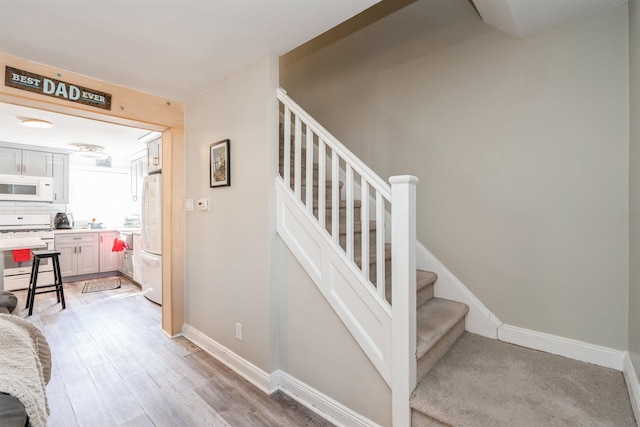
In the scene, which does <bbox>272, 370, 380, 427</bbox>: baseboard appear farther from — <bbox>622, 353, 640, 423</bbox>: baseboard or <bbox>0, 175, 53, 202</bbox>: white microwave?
<bbox>0, 175, 53, 202</bbox>: white microwave

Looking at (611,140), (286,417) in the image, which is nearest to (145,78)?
(286,417)

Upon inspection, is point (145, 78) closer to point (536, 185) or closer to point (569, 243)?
point (536, 185)

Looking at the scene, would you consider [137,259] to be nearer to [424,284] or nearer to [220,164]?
[220,164]

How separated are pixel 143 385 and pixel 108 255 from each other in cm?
440

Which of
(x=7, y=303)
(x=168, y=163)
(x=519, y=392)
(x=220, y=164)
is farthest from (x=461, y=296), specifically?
(x=168, y=163)

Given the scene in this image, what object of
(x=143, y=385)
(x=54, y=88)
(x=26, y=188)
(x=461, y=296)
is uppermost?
(x=54, y=88)

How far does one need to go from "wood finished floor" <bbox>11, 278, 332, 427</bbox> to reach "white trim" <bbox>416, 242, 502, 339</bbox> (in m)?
1.29

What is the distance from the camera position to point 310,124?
1.93m

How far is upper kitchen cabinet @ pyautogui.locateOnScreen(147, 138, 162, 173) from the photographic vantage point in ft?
12.8

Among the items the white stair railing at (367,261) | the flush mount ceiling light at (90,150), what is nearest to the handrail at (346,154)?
the white stair railing at (367,261)

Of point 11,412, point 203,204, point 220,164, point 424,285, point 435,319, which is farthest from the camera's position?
point 203,204

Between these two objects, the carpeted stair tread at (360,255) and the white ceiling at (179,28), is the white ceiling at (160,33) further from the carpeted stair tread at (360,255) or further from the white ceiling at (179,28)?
the carpeted stair tread at (360,255)

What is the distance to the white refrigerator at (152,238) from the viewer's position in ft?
12.4

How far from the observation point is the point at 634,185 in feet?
5.04
